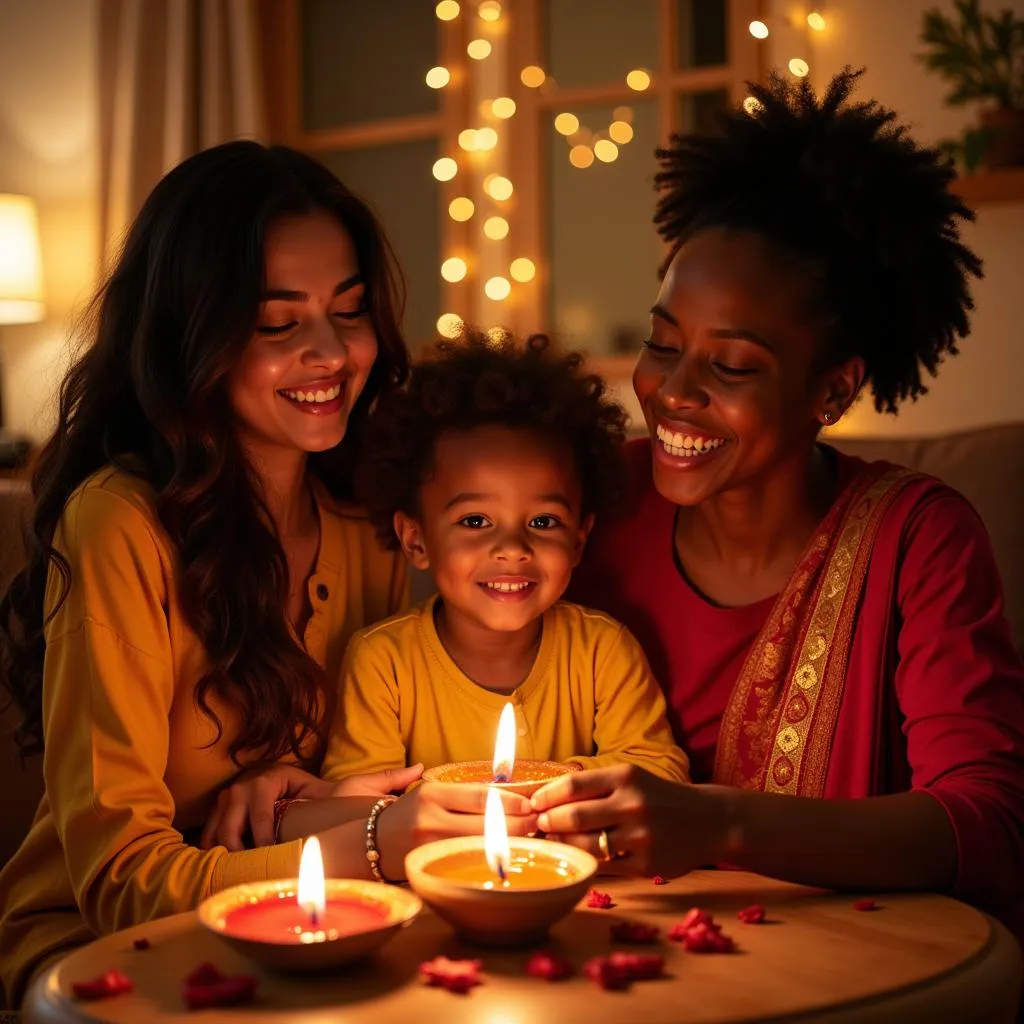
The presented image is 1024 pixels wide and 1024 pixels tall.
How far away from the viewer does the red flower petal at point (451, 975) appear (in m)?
1.06

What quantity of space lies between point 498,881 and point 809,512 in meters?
0.94

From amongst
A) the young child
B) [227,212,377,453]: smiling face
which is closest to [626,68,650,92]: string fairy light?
the young child

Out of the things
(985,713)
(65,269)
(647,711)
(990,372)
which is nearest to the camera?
(985,713)

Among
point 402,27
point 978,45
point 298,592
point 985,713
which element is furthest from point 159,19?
point 985,713

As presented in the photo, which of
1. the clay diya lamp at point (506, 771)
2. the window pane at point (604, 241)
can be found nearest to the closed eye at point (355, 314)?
the clay diya lamp at point (506, 771)

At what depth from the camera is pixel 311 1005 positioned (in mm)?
1038

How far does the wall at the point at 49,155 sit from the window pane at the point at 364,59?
84 centimetres

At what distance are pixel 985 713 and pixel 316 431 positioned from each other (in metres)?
0.90

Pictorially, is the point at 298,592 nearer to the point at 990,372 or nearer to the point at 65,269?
the point at 990,372

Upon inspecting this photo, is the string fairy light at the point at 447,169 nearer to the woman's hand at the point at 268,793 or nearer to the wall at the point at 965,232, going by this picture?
the wall at the point at 965,232

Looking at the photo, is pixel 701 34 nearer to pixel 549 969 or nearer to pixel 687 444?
pixel 687 444

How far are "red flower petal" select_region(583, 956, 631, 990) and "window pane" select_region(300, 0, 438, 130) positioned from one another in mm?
4279

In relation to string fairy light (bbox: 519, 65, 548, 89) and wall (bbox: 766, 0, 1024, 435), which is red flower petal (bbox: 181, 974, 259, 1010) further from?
string fairy light (bbox: 519, 65, 548, 89)

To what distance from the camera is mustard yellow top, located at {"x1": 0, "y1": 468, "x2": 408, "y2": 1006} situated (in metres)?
1.49
